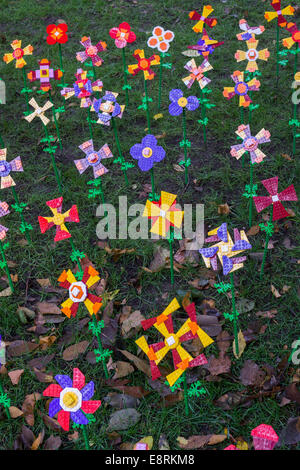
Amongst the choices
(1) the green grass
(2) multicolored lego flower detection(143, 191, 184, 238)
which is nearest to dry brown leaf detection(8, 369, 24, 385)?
(1) the green grass

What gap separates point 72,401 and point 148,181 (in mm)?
1999

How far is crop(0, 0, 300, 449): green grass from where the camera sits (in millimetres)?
2314

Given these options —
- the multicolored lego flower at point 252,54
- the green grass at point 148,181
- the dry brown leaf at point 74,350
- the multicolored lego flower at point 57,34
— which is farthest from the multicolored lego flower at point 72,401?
the multicolored lego flower at point 57,34

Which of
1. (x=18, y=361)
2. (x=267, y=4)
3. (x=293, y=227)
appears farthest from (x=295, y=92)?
(x=18, y=361)

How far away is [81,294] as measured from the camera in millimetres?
2127

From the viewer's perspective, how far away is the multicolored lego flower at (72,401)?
73.2 inches

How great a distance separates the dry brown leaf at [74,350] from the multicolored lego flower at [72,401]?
642mm

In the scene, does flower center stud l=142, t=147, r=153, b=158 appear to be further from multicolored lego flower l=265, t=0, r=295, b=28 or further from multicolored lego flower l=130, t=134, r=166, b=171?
multicolored lego flower l=265, t=0, r=295, b=28

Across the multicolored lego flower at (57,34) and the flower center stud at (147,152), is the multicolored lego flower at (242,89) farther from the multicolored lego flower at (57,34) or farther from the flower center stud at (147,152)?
the multicolored lego flower at (57,34)

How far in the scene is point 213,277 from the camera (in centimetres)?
284

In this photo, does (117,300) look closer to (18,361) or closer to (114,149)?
(18,361)

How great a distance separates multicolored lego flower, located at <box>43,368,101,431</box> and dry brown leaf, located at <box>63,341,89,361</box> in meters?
0.64

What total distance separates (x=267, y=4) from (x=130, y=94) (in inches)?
78.2
